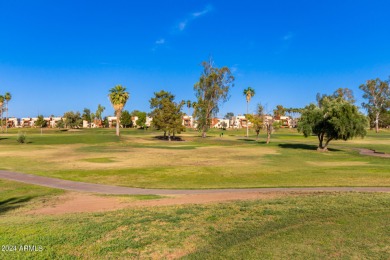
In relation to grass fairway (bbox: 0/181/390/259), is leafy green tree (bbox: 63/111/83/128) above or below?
above

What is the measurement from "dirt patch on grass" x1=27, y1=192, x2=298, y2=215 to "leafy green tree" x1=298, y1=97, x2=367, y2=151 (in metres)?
36.2

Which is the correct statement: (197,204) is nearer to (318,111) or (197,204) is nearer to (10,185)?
(10,185)

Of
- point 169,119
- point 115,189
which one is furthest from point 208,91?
point 115,189

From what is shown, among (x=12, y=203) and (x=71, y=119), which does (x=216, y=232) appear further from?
(x=71, y=119)

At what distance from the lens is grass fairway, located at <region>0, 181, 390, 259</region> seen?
27.9 ft

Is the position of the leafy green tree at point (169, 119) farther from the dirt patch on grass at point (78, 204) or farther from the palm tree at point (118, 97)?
the dirt patch on grass at point (78, 204)

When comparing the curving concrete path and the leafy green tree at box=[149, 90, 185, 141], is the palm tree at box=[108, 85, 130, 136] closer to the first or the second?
the leafy green tree at box=[149, 90, 185, 141]

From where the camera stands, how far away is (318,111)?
53.4m

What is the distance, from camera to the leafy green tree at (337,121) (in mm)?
48469

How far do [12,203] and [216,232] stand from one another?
12505 millimetres

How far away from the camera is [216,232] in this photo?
1015cm

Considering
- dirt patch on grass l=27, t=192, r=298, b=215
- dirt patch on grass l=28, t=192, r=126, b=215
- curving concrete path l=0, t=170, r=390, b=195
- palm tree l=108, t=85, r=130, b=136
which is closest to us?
dirt patch on grass l=28, t=192, r=126, b=215

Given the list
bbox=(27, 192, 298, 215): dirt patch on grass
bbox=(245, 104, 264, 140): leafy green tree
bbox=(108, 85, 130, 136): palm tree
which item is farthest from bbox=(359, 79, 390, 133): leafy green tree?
bbox=(27, 192, 298, 215): dirt patch on grass

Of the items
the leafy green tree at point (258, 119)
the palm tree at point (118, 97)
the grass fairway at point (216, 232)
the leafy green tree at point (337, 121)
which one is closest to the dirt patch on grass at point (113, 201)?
the grass fairway at point (216, 232)
